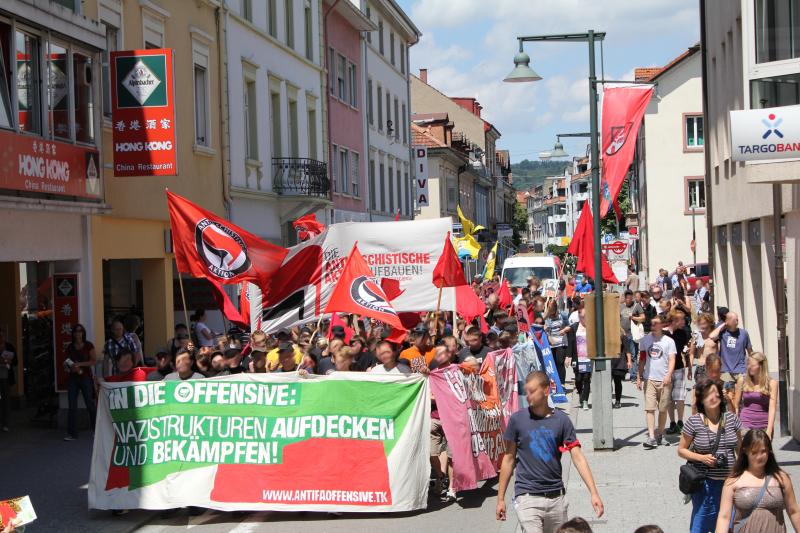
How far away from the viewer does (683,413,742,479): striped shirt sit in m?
8.04

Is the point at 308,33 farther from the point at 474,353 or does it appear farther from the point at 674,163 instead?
the point at 674,163

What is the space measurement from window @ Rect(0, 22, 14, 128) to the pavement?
173 inches

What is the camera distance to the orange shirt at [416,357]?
41.2 feet

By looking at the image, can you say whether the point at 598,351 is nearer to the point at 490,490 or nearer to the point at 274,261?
the point at 490,490

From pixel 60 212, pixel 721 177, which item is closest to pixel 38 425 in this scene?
pixel 60 212

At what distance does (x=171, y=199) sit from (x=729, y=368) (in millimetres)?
7256

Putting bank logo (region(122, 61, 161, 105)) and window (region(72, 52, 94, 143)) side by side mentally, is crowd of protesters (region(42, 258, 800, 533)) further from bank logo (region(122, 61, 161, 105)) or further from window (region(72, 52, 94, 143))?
bank logo (region(122, 61, 161, 105))

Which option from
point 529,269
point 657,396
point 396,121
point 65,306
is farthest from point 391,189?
point 657,396

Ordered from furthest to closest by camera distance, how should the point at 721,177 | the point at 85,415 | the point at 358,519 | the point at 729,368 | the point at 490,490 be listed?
the point at 721,177 < the point at 85,415 < the point at 729,368 < the point at 490,490 < the point at 358,519

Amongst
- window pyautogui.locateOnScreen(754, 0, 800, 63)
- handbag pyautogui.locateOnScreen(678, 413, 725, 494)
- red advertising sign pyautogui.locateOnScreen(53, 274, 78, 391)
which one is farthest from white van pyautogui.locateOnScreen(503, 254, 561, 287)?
handbag pyautogui.locateOnScreen(678, 413, 725, 494)

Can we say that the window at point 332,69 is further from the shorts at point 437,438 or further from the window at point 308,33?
the shorts at point 437,438

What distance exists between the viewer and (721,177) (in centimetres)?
2350

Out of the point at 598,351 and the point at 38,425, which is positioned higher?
the point at 598,351

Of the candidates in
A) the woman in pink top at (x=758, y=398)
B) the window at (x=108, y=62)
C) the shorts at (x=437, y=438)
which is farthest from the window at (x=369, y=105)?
the woman in pink top at (x=758, y=398)
